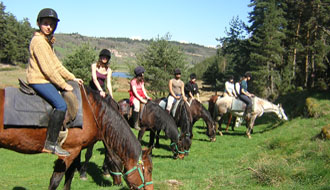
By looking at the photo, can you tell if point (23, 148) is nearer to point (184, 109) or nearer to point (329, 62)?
point (184, 109)

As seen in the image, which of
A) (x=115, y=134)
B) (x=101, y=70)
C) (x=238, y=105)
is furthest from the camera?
(x=238, y=105)

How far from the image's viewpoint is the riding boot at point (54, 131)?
3.91 metres

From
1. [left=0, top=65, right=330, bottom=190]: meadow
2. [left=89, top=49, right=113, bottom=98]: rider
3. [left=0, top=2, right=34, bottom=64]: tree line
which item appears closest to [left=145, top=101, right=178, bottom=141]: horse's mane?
[left=0, top=65, right=330, bottom=190]: meadow

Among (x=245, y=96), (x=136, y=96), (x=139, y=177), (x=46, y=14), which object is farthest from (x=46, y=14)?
(x=245, y=96)

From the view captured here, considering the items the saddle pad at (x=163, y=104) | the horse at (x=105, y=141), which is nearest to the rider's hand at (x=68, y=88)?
the horse at (x=105, y=141)

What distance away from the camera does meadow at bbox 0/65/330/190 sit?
531 cm

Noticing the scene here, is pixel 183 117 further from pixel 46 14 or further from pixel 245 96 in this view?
pixel 46 14

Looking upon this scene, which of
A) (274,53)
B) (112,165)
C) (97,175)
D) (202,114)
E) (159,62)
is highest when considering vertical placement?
(274,53)

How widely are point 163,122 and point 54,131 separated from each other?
15.9 ft

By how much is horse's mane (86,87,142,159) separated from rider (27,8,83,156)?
2.34ft

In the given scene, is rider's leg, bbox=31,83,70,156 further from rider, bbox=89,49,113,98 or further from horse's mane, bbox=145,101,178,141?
horse's mane, bbox=145,101,178,141

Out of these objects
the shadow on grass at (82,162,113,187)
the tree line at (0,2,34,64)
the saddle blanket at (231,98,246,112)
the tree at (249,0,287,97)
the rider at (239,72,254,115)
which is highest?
the tree line at (0,2,34,64)

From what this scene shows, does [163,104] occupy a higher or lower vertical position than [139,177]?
higher

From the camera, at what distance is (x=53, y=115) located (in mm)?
3902
